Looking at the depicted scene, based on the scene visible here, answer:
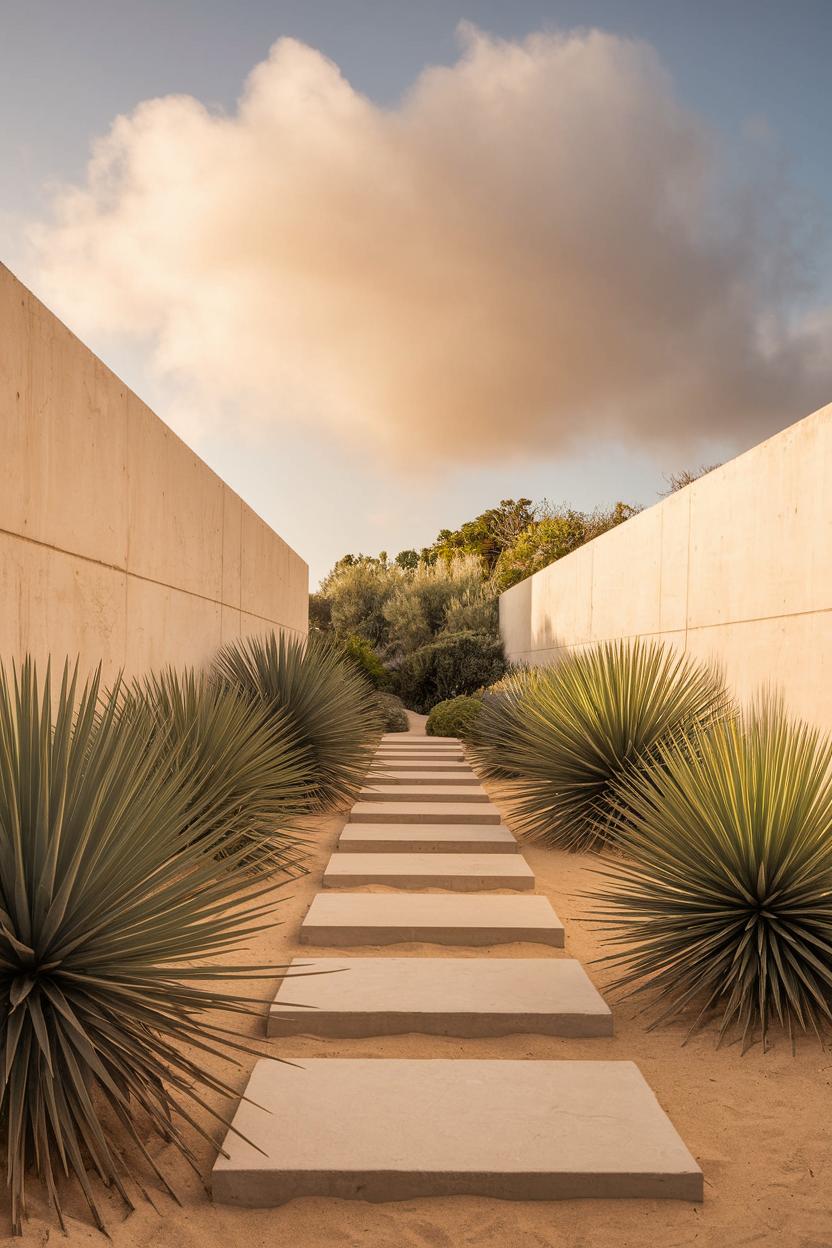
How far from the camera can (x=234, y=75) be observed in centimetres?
763

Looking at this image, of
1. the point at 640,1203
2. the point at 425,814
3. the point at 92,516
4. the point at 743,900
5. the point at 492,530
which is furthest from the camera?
the point at 492,530

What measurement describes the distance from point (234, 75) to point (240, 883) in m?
7.96

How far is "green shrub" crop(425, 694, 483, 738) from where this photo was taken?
12.9 metres

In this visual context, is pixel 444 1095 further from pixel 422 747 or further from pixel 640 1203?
pixel 422 747

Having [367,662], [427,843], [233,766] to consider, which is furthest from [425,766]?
[367,662]

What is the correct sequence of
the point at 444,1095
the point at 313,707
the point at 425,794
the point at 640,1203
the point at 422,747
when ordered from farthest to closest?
1. the point at 422,747
2. the point at 425,794
3. the point at 313,707
4. the point at 444,1095
5. the point at 640,1203

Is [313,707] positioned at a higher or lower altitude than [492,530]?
lower

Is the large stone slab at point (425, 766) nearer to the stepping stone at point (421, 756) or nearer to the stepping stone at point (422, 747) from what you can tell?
the stepping stone at point (421, 756)

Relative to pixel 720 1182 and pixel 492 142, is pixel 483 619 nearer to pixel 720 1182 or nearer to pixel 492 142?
pixel 492 142

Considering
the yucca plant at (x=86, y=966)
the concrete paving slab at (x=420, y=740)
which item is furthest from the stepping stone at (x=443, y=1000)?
the concrete paving slab at (x=420, y=740)

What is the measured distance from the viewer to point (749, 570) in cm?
601

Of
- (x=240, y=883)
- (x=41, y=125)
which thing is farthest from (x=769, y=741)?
(x=41, y=125)

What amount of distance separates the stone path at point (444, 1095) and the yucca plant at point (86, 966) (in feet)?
0.92

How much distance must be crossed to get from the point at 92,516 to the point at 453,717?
911 centimetres
